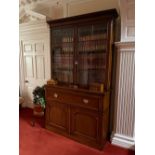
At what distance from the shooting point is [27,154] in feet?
6.93

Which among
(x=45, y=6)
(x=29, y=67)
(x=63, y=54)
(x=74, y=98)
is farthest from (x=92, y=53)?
(x=29, y=67)

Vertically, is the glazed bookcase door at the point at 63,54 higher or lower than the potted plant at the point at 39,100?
higher

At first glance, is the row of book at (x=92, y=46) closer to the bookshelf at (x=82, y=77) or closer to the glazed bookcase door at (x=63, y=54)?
the bookshelf at (x=82, y=77)

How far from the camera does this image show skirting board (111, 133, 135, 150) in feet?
7.34

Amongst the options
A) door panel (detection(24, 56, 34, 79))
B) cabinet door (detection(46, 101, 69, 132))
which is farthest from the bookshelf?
door panel (detection(24, 56, 34, 79))

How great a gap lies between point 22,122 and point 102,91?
2.03 m

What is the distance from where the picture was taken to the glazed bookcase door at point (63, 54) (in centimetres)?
262

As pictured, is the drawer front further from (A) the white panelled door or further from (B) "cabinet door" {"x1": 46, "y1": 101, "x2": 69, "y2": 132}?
(A) the white panelled door

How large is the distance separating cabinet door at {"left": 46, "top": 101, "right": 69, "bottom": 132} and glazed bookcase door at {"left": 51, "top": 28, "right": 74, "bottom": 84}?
48 cm

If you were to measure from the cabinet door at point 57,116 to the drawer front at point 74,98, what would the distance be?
4.5 inches

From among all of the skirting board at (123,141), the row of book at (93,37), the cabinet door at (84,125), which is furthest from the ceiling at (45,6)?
the skirting board at (123,141)

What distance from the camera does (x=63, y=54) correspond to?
274 centimetres
